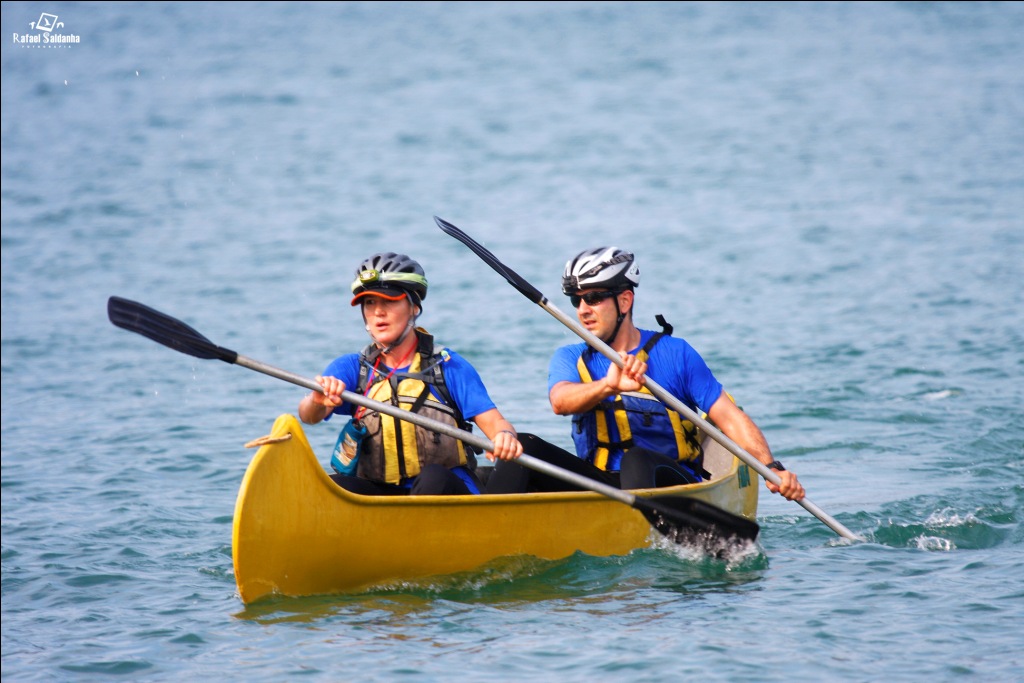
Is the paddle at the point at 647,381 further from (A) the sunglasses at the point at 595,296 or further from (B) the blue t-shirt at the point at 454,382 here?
(B) the blue t-shirt at the point at 454,382

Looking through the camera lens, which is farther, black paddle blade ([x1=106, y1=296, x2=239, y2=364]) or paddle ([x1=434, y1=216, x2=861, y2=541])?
paddle ([x1=434, y1=216, x2=861, y2=541])

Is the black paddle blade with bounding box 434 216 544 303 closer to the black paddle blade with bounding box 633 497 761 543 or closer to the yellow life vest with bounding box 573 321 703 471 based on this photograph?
the yellow life vest with bounding box 573 321 703 471

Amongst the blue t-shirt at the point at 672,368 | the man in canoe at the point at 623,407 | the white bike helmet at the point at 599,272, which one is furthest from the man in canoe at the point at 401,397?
the white bike helmet at the point at 599,272

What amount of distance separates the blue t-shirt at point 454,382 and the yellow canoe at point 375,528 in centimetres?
48

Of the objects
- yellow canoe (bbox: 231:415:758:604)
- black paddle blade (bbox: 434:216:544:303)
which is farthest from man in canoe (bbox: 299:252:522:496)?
black paddle blade (bbox: 434:216:544:303)

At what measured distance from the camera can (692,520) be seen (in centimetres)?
602

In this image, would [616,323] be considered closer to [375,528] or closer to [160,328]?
[375,528]

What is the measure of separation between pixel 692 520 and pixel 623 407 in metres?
0.69

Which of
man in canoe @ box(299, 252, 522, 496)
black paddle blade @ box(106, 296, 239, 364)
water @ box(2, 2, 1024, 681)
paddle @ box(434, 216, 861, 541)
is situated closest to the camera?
black paddle blade @ box(106, 296, 239, 364)

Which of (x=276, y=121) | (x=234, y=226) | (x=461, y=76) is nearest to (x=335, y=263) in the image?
(x=234, y=226)

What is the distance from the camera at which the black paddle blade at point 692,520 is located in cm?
599

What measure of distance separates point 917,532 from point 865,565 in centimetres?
63

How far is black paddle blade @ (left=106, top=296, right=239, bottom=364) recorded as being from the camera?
213 inches

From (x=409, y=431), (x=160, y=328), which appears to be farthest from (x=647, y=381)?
(x=160, y=328)
